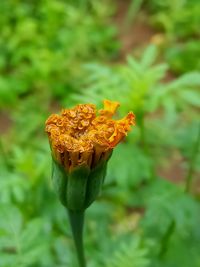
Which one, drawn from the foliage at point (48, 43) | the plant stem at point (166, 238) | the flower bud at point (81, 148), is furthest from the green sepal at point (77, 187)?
the foliage at point (48, 43)

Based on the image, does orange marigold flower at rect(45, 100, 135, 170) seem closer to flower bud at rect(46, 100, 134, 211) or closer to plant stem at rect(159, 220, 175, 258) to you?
flower bud at rect(46, 100, 134, 211)

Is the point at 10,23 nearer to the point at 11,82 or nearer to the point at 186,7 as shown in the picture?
the point at 11,82

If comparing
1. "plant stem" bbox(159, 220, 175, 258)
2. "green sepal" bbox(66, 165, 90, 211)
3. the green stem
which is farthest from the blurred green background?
"green sepal" bbox(66, 165, 90, 211)

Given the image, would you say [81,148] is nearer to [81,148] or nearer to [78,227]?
[81,148]

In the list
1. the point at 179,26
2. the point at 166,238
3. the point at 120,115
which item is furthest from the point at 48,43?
the point at 166,238

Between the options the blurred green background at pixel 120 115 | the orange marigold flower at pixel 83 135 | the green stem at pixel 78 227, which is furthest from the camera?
the blurred green background at pixel 120 115

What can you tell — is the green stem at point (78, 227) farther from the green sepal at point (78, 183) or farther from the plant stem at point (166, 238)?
the plant stem at point (166, 238)
